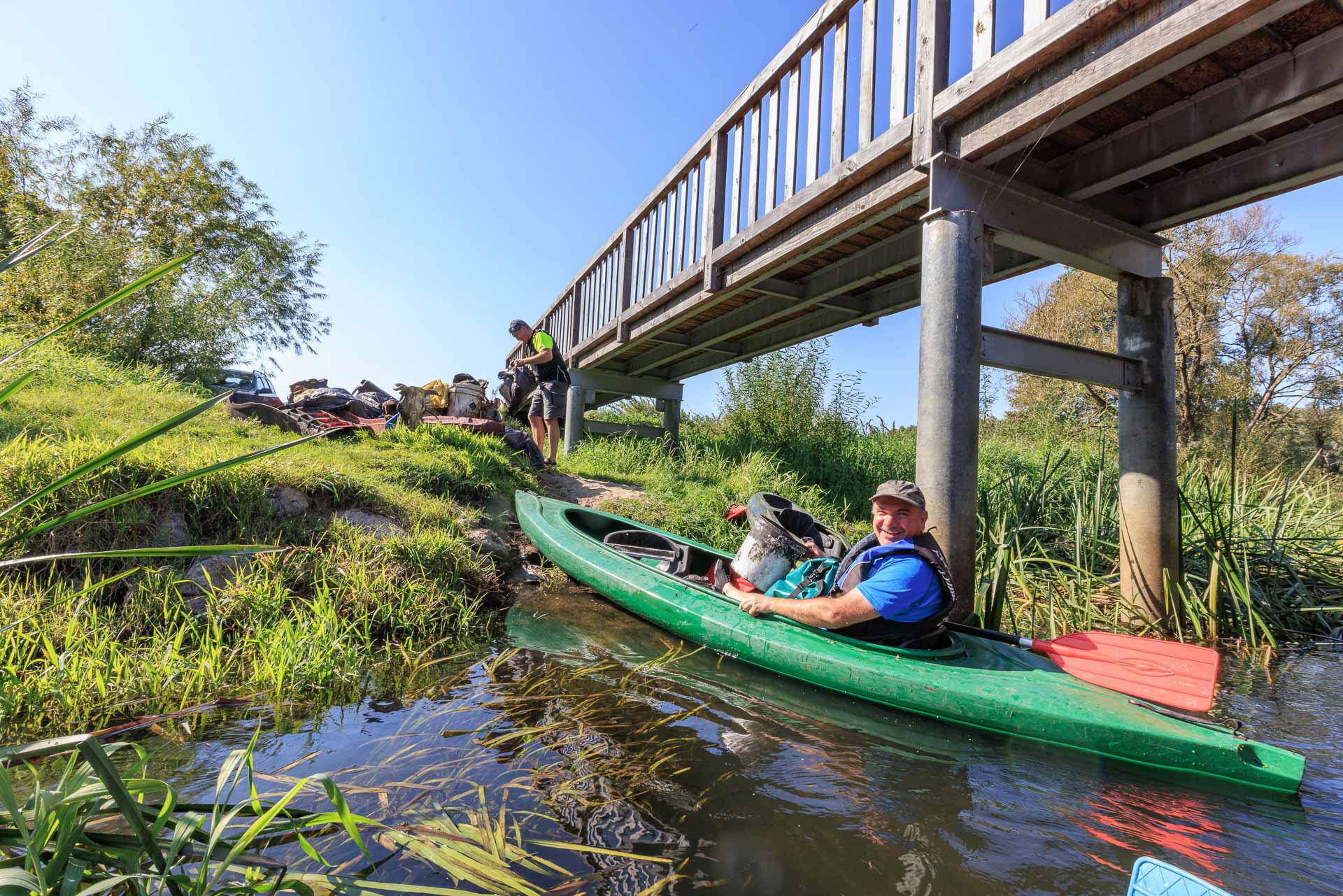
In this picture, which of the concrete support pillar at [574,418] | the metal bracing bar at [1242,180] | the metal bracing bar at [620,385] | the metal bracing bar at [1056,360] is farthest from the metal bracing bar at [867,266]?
the concrete support pillar at [574,418]

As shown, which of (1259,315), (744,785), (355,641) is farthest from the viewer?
(1259,315)

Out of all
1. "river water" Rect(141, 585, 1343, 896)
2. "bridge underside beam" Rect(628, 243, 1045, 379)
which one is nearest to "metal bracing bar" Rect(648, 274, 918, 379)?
"bridge underside beam" Rect(628, 243, 1045, 379)

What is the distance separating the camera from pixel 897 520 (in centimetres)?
314

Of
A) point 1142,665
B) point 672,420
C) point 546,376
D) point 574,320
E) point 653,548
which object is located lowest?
point 1142,665

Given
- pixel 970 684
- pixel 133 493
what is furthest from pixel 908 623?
pixel 133 493

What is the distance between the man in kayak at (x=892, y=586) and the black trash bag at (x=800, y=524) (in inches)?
25.3

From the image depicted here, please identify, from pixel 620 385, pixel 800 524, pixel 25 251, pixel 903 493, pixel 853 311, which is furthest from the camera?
pixel 620 385

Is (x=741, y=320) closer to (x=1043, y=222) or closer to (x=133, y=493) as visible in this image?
(x=1043, y=222)

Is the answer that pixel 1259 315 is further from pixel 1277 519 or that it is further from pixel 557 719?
pixel 557 719

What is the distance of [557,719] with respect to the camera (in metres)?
→ 2.55

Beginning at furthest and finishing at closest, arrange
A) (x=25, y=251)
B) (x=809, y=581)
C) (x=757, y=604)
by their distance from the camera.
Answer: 1. (x=809, y=581)
2. (x=757, y=604)
3. (x=25, y=251)

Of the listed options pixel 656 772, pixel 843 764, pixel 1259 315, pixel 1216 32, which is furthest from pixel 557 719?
pixel 1259 315

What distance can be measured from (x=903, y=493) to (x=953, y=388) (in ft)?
3.00

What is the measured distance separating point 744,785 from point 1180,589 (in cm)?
375
